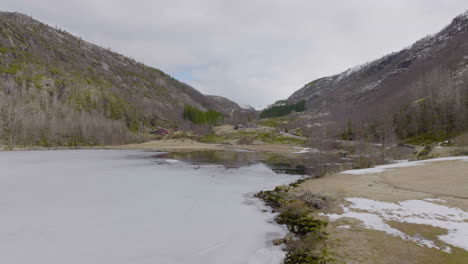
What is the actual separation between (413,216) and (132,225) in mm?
15505

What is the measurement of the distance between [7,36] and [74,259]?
691 feet

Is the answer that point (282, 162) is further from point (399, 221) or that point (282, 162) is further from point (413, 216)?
point (399, 221)

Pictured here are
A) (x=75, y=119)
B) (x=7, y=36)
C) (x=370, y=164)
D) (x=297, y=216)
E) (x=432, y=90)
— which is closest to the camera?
(x=297, y=216)

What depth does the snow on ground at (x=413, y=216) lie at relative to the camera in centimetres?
1023

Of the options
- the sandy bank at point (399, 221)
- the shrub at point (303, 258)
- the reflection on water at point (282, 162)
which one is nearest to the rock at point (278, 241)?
the shrub at point (303, 258)

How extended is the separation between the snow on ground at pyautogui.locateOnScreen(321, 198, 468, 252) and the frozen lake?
490cm

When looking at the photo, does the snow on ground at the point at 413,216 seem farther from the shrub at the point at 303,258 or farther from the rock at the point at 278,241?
the shrub at the point at 303,258

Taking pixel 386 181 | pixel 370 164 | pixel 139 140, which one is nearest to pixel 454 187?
pixel 386 181

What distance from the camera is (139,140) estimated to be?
378ft

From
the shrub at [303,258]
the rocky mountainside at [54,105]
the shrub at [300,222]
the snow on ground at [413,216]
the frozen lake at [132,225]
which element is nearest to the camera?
the shrub at [303,258]

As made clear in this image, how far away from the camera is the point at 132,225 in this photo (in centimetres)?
1315

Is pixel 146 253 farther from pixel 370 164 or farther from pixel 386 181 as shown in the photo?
pixel 370 164

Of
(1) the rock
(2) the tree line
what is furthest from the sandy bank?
(2) the tree line

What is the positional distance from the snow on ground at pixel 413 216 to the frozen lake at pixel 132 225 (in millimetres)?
4899
